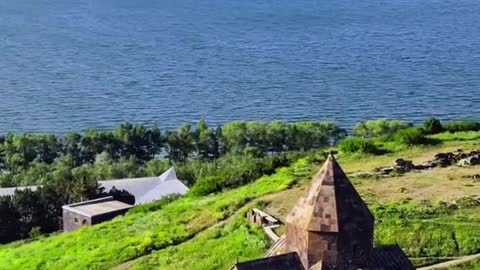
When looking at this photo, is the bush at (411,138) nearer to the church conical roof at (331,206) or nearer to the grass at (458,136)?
the grass at (458,136)

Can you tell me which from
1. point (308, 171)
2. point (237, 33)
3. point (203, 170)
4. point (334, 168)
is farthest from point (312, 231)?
point (237, 33)

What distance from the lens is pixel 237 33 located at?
125m

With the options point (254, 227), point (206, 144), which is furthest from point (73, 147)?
point (254, 227)

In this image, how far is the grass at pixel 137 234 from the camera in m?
34.8

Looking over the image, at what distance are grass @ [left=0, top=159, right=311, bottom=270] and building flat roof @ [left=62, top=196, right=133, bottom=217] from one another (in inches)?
142

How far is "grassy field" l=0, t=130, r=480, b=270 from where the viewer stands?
29.9 metres

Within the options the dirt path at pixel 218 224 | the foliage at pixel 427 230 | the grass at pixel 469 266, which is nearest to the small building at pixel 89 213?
the dirt path at pixel 218 224

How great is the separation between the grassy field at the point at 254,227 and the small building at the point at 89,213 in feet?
10.2

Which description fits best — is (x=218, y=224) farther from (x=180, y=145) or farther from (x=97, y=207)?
(x=180, y=145)

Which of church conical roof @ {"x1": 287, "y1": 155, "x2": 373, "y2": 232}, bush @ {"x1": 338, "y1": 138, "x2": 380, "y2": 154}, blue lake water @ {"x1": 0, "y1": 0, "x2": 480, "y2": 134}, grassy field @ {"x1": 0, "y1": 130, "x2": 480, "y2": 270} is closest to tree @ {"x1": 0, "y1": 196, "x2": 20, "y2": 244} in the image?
grassy field @ {"x1": 0, "y1": 130, "x2": 480, "y2": 270}

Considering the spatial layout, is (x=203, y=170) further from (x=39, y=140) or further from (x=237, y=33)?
(x=237, y=33)

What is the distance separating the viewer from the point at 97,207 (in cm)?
4791

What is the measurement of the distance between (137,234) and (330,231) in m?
20.6

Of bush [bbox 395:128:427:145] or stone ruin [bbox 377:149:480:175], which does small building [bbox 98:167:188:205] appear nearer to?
bush [bbox 395:128:427:145]
